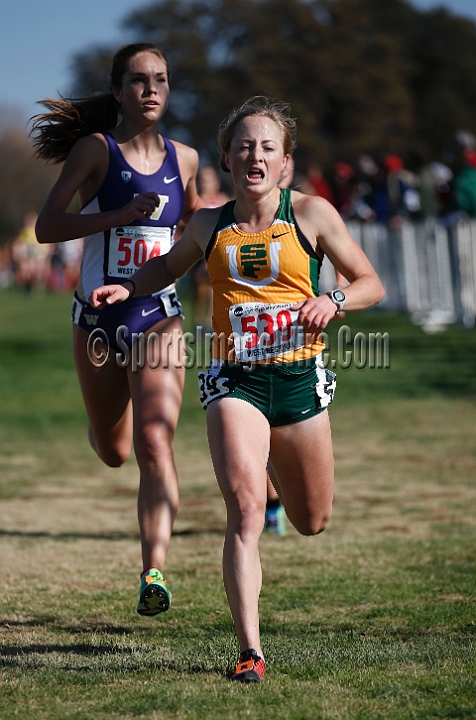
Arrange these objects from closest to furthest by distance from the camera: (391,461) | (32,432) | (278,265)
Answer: (278,265)
(391,461)
(32,432)

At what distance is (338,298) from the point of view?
3.92 m

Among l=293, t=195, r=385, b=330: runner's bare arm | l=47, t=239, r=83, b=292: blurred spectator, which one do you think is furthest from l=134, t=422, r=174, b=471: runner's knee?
l=47, t=239, r=83, b=292: blurred spectator

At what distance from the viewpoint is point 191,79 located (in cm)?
5044

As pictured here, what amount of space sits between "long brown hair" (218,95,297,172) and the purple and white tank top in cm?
88

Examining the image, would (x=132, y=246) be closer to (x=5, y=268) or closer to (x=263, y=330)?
(x=263, y=330)

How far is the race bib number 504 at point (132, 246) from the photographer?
16.9 ft

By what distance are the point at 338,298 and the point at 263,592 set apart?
1.88 m

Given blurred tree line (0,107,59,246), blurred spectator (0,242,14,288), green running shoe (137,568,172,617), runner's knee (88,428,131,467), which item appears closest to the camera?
green running shoe (137,568,172,617)

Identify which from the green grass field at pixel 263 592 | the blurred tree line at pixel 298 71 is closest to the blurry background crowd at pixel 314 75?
the blurred tree line at pixel 298 71

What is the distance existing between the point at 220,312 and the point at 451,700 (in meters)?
1.63

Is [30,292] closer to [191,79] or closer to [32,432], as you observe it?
[191,79]

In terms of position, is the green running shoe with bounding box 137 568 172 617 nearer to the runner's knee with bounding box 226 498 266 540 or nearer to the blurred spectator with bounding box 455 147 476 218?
the runner's knee with bounding box 226 498 266 540

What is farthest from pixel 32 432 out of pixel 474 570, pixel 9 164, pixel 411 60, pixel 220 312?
pixel 9 164

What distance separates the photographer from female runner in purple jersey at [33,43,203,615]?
491cm
